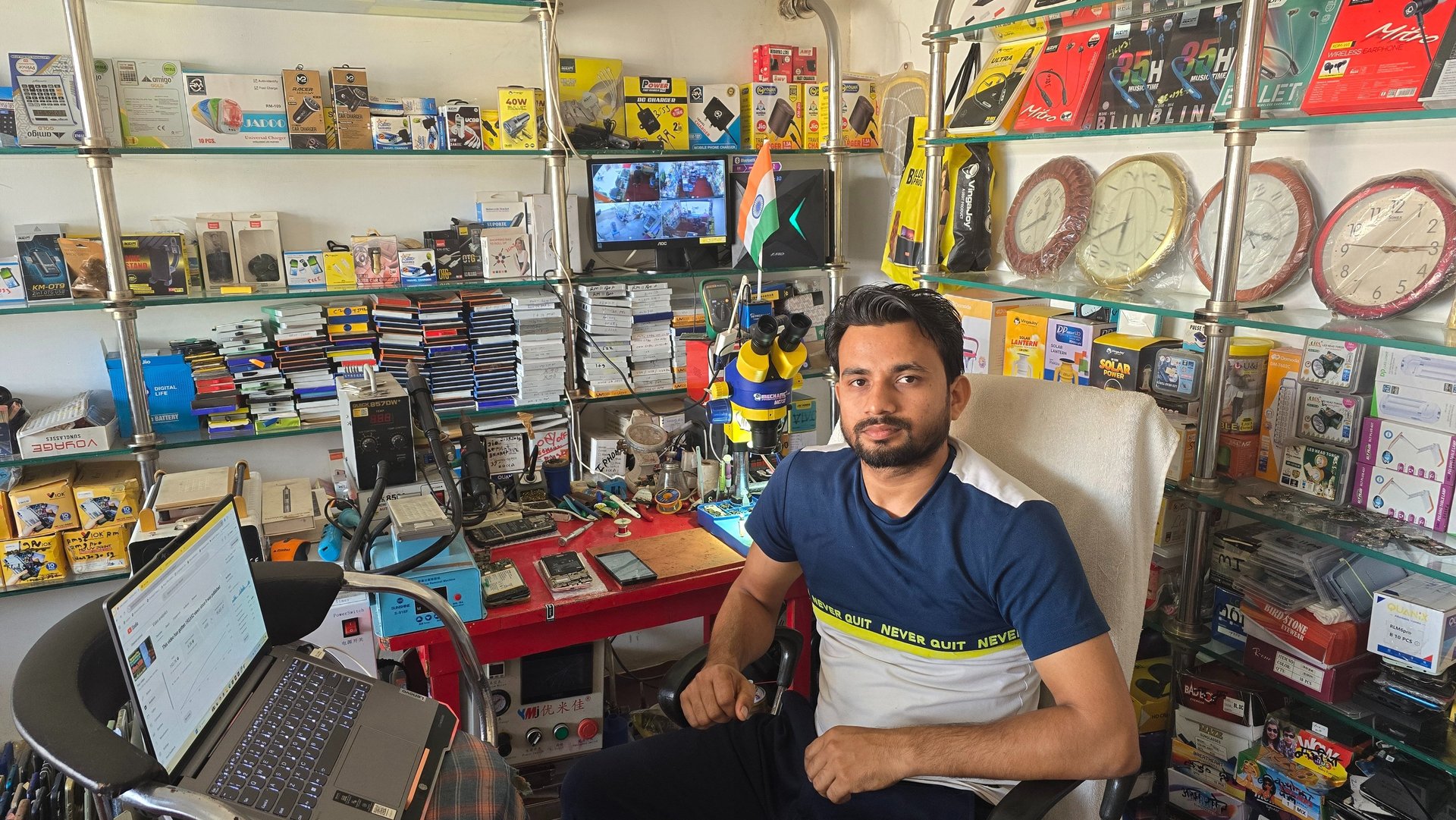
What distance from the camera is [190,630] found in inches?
50.1

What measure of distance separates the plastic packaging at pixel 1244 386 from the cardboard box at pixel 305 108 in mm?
2517

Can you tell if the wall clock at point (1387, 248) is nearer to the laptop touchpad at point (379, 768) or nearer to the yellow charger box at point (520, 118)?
the laptop touchpad at point (379, 768)

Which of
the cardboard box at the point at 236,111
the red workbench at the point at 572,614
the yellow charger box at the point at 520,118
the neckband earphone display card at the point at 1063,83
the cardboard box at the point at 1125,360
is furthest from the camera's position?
the yellow charger box at the point at 520,118

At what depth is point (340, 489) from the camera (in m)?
2.84

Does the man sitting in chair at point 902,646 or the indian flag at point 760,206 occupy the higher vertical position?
the indian flag at point 760,206

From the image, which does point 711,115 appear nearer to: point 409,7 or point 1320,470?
point 409,7

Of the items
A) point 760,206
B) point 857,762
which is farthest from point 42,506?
point 857,762

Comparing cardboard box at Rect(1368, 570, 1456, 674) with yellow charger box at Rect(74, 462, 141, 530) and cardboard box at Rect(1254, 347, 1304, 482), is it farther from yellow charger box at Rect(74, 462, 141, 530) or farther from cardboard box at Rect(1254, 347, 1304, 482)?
yellow charger box at Rect(74, 462, 141, 530)

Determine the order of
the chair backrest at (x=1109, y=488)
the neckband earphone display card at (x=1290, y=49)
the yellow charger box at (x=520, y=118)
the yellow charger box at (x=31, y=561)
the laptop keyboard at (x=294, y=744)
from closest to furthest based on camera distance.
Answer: the laptop keyboard at (x=294, y=744) < the chair backrest at (x=1109, y=488) < the neckband earphone display card at (x=1290, y=49) < the yellow charger box at (x=31, y=561) < the yellow charger box at (x=520, y=118)

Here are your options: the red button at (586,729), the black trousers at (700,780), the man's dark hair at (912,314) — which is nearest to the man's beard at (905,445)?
the man's dark hair at (912,314)

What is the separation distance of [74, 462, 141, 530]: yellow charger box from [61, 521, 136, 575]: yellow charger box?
0.07 ft

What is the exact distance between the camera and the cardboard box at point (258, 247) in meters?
2.76

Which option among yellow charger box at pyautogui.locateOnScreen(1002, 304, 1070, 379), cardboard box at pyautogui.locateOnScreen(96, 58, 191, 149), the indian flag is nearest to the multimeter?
the indian flag

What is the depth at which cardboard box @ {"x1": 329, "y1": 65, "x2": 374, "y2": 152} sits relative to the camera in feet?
9.01
